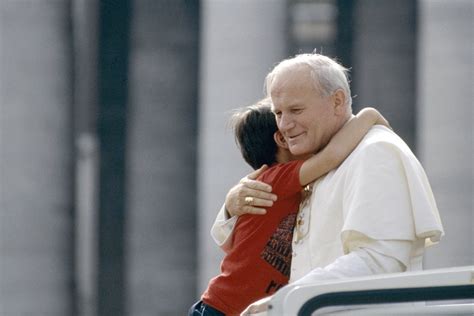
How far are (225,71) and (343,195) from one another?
15.9ft

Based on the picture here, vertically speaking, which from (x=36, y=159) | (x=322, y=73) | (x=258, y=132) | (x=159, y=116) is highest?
(x=322, y=73)

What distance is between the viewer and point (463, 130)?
7.59m

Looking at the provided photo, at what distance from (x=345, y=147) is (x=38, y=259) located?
5036 mm

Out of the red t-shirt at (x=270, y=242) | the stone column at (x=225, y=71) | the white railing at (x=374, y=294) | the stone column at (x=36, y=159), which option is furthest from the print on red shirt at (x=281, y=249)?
the stone column at (x=36, y=159)

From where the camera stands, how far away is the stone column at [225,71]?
7438 mm

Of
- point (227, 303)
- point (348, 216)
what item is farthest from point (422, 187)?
point (227, 303)

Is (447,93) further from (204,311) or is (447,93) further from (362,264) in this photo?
(362,264)

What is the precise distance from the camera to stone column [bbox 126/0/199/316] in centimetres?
746

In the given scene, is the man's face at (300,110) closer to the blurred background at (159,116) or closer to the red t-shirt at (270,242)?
the red t-shirt at (270,242)

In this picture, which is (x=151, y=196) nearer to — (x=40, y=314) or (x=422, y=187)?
(x=40, y=314)

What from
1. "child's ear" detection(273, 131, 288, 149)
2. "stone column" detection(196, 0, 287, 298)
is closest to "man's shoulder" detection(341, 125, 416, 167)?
"child's ear" detection(273, 131, 288, 149)

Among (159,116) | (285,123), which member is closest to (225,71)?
(159,116)

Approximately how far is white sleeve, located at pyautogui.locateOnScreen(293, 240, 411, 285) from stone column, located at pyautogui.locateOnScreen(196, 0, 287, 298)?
4.72 m

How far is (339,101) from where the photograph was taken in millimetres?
2832
